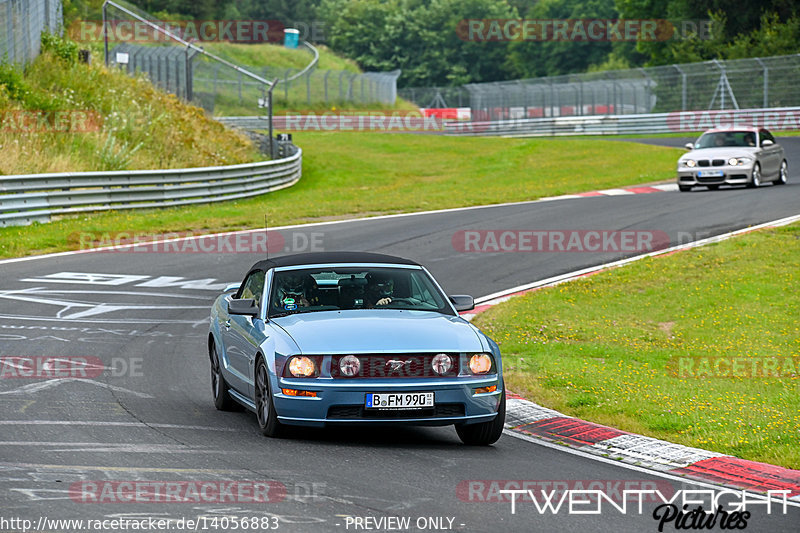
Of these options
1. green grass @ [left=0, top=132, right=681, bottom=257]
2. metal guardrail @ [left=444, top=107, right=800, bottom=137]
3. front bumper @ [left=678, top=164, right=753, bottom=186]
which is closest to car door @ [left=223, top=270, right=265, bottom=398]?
green grass @ [left=0, top=132, right=681, bottom=257]

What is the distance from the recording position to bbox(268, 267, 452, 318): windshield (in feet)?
29.8

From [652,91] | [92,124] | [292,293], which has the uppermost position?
[652,91]

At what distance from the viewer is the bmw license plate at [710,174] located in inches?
1117

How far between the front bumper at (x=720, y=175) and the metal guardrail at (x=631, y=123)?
2108cm

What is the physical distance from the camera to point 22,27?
109ft

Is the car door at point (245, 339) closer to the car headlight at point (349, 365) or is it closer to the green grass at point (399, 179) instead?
the car headlight at point (349, 365)

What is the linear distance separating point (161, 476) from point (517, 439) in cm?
300

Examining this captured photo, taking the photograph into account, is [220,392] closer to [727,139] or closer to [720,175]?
[720,175]

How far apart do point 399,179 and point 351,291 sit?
32.5 meters

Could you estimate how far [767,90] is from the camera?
4884cm

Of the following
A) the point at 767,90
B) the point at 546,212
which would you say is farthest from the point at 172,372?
the point at 767,90

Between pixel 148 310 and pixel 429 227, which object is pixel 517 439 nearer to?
pixel 148 310

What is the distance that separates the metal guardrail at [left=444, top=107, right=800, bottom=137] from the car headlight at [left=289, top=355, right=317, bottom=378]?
4355cm

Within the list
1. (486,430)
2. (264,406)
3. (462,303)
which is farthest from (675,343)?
(264,406)
